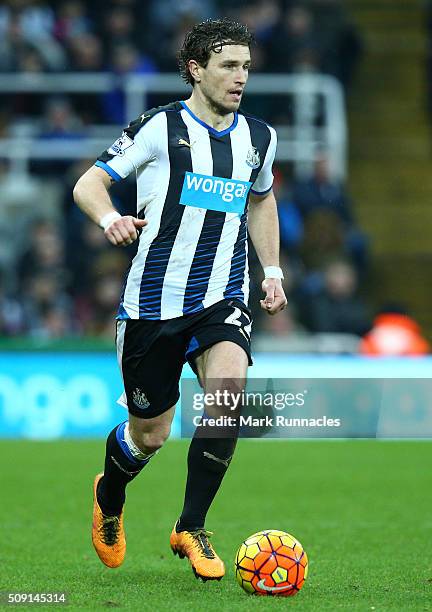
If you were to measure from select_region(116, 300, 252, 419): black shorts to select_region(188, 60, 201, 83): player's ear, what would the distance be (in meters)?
0.95

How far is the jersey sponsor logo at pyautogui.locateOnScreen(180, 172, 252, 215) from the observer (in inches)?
221

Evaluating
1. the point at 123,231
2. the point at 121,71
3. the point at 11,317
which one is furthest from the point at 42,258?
the point at 123,231

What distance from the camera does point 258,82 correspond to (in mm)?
15031

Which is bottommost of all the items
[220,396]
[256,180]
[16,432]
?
[16,432]

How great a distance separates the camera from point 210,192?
5.62 meters

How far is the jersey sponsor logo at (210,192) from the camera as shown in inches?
221

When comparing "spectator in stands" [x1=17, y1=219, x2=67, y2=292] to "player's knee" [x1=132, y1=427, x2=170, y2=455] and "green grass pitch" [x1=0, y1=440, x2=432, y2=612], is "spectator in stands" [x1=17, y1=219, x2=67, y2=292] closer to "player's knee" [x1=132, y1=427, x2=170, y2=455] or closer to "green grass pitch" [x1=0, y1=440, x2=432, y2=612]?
"green grass pitch" [x1=0, y1=440, x2=432, y2=612]

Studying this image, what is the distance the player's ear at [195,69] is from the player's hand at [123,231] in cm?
94

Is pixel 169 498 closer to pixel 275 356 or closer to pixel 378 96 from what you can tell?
pixel 275 356

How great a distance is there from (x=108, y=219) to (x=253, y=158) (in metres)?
0.88

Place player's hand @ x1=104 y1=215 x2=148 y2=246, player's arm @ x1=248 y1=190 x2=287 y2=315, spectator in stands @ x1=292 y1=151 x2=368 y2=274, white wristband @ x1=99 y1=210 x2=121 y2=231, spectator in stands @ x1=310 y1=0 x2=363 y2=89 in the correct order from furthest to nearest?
spectator in stands @ x1=310 y1=0 x2=363 y2=89
spectator in stands @ x1=292 y1=151 x2=368 y2=274
player's arm @ x1=248 y1=190 x2=287 y2=315
white wristband @ x1=99 y1=210 x2=121 y2=231
player's hand @ x1=104 y1=215 x2=148 y2=246

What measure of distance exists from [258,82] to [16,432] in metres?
5.46

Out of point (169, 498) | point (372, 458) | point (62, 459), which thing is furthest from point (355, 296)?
point (169, 498)
